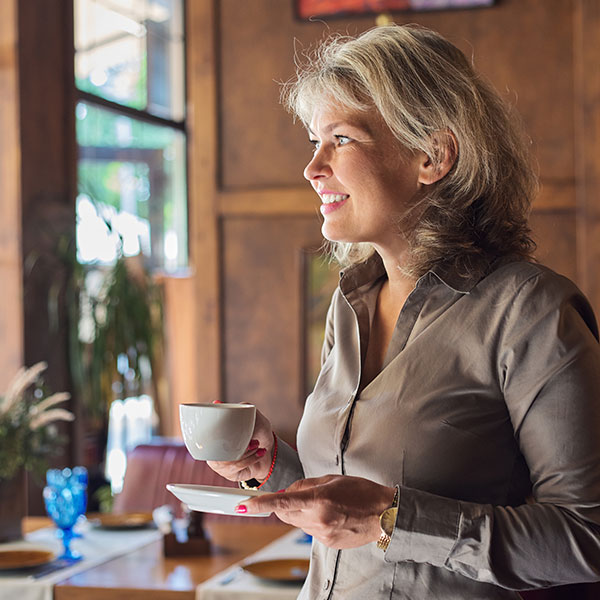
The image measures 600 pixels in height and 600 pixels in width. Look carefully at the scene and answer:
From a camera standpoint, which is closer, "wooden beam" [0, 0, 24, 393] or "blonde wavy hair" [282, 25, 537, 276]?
"blonde wavy hair" [282, 25, 537, 276]

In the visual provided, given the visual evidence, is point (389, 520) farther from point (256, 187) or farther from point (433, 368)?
point (256, 187)

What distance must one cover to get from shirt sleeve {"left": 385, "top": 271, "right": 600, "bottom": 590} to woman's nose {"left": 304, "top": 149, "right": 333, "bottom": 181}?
0.42 meters

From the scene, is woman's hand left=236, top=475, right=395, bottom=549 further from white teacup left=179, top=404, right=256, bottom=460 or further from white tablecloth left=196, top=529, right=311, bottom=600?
white tablecloth left=196, top=529, right=311, bottom=600

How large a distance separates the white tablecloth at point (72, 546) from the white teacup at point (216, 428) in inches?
44.0

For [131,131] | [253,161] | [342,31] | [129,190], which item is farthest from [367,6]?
[129,190]

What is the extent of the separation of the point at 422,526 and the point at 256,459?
15.6 inches

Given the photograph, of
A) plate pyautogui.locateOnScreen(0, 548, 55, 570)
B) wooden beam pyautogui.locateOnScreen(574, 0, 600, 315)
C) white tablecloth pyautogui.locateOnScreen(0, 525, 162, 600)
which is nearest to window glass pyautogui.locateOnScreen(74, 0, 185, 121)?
wooden beam pyautogui.locateOnScreen(574, 0, 600, 315)

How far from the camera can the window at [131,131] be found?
16.4 ft

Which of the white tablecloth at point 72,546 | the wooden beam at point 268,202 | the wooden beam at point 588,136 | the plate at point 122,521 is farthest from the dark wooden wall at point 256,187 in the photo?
the white tablecloth at point 72,546

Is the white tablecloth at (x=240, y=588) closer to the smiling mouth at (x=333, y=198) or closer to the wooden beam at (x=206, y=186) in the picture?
the smiling mouth at (x=333, y=198)

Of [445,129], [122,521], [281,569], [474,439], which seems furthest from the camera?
[122,521]

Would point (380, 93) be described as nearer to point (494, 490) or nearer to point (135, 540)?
point (494, 490)

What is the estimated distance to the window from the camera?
499cm

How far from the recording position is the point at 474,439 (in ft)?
3.94
